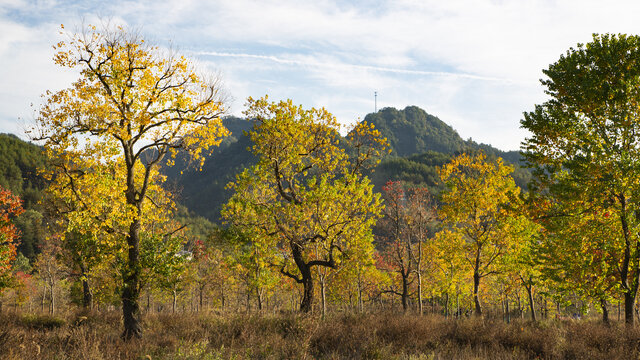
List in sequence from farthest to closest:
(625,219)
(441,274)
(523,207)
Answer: (441,274) < (523,207) < (625,219)

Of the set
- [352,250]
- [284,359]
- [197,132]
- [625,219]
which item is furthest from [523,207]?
[197,132]

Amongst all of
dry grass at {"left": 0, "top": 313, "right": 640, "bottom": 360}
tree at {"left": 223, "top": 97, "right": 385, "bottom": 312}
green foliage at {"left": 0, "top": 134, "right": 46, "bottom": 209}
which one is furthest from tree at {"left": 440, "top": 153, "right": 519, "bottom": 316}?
green foliage at {"left": 0, "top": 134, "right": 46, "bottom": 209}

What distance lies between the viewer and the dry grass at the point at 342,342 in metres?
8.70

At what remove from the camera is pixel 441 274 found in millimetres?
31500

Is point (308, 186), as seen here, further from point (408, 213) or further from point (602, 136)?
point (408, 213)

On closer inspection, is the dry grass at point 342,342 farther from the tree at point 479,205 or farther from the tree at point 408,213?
the tree at point 408,213

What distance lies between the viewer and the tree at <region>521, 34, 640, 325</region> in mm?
11297

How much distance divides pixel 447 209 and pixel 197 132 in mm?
14458

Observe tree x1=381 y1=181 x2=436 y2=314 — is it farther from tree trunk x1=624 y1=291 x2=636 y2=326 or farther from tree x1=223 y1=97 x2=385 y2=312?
tree trunk x1=624 y1=291 x2=636 y2=326

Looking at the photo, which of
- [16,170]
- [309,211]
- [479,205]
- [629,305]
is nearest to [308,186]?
[309,211]

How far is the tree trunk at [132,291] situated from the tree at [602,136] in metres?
15.3

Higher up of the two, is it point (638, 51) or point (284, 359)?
point (638, 51)

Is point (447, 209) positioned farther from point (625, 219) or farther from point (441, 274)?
point (441, 274)

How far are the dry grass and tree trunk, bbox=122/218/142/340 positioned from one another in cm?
65
